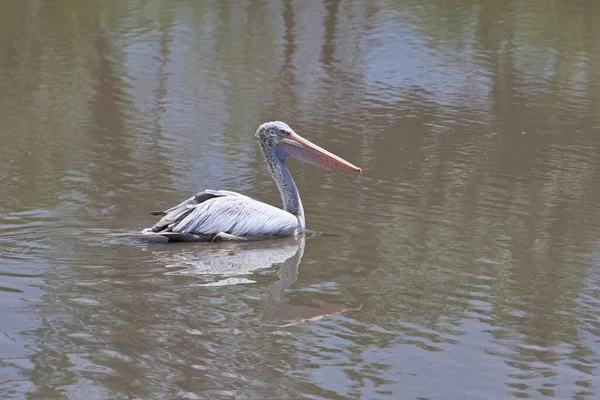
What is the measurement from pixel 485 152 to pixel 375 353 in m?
5.10

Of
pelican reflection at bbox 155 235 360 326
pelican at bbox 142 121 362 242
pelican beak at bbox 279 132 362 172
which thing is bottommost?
pelican reflection at bbox 155 235 360 326

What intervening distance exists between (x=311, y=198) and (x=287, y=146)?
0.59m

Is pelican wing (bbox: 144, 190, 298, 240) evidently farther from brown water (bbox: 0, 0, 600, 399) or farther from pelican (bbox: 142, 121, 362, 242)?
Result: brown water (bbox: 0, 0, 600, 399)

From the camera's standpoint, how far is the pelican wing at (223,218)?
22.6 feet

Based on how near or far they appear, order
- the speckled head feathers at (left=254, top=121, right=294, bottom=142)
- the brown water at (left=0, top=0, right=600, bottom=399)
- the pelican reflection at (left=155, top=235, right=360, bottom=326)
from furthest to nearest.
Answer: the speckled head feathers at (left=254, top=121, right=294, bottom=142)
the pelican reflection at (left=155, top=235, right=360, bottom=326)
the brown water at (left=0, top=0, right=600, bottom=399)

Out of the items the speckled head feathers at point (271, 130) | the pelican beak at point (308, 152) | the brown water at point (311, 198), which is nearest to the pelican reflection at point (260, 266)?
the brown water at point (311, 198)

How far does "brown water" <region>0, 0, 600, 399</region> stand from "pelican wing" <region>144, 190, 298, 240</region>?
123mm

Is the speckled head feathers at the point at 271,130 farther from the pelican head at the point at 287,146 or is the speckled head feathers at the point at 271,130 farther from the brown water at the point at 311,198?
the brown water at the point at 311,198

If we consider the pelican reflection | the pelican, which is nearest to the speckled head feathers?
the pelican

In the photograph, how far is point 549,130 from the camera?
10617 millimetres

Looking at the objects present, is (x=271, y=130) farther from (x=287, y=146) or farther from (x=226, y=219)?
(x=226, y=219)

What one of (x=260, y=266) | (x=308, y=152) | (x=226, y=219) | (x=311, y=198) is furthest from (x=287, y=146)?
(x=260, y=266)

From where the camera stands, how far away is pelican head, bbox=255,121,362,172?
7758 millimetres

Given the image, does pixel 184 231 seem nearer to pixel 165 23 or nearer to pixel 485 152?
pixel 485 152
